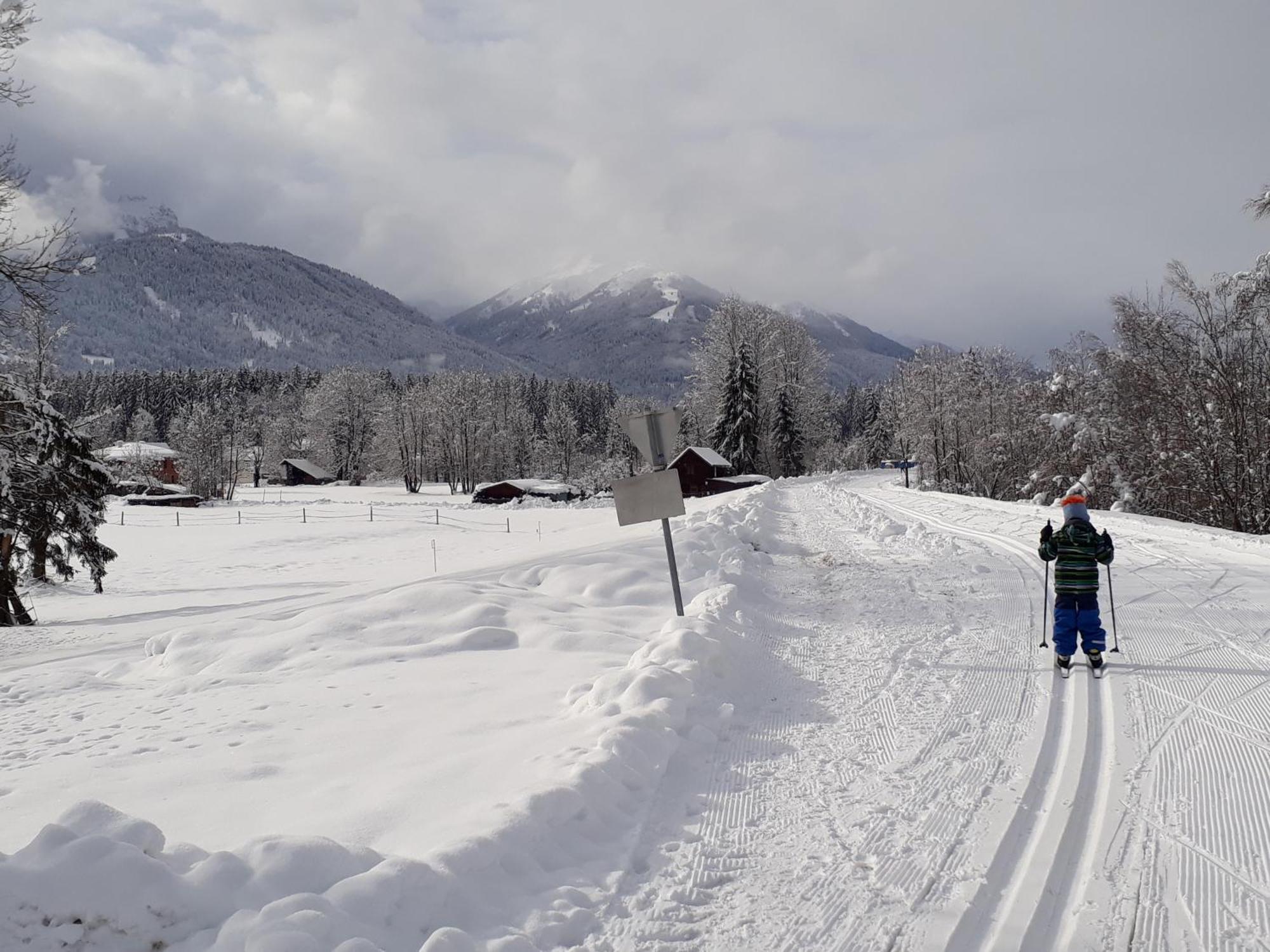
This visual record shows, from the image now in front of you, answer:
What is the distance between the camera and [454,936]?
9.41 ft

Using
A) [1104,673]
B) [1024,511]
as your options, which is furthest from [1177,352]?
[1104,673]

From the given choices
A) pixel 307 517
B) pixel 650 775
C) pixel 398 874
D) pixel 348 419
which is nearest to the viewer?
pixel 398 874

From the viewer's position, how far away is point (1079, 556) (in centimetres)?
717

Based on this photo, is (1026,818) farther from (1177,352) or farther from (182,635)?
(1177,352)

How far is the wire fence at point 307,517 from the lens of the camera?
4306cm

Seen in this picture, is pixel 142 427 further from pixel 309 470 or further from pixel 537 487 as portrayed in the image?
pixel 537 487

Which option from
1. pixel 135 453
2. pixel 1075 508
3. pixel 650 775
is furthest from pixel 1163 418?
pixel 135 453

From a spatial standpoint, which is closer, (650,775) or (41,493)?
(650,775)

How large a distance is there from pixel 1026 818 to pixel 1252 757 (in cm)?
196

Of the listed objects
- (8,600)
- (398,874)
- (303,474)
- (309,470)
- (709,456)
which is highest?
(309,470)

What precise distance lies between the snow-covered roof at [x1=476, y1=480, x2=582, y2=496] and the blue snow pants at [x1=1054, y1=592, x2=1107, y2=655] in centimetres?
5555

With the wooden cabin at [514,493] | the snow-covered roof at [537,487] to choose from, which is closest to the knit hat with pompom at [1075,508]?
the wooden cabin at [514,493]

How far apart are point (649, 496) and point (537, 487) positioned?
A: 55582 millimetres

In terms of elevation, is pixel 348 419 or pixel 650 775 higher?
pixel 348 419
